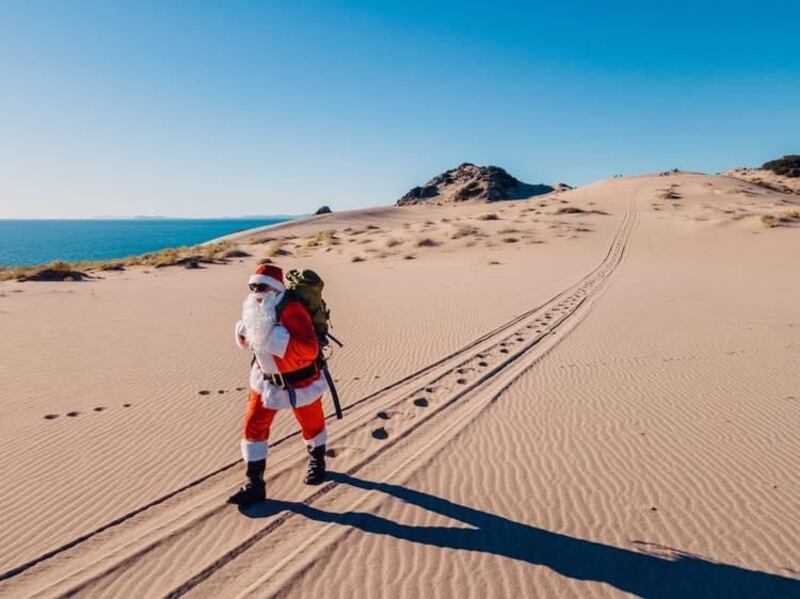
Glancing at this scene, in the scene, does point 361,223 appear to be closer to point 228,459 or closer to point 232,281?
point 232,281

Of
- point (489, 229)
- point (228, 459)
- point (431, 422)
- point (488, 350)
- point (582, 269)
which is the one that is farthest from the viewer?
point (489, 229)

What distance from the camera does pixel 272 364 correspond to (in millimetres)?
3906

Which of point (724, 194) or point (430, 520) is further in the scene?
point (724, 194)

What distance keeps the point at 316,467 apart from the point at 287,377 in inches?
34.3

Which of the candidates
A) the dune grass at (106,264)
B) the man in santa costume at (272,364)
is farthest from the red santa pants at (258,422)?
the dune grass at (106,264)

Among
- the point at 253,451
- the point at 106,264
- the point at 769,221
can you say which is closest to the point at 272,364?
the point at 253,451

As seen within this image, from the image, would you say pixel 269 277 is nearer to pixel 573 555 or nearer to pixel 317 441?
pixel 317 441

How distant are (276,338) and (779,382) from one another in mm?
6626

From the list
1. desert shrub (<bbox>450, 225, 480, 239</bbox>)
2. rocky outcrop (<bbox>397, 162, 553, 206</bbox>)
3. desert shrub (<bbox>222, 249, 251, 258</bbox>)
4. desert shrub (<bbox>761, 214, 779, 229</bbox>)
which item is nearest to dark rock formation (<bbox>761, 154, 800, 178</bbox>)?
rocky outcrop (<bbox>397, 162, 553, 206</bbox>)

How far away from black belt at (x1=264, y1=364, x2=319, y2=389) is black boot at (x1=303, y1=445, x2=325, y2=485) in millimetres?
671

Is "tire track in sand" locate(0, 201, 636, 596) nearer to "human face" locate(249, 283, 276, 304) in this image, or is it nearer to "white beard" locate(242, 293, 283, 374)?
"white beard" locate(242, 293, 283, 374)

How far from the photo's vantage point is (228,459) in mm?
4863

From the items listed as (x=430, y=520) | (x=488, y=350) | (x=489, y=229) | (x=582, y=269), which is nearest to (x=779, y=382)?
(x=488, y=350)

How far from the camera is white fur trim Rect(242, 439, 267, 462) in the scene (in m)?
4.02
